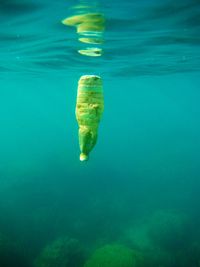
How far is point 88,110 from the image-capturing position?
4.52m

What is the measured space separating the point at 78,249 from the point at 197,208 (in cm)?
1314

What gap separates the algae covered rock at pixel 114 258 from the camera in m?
16.6

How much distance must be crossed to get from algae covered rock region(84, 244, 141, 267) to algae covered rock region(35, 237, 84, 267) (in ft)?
2.46

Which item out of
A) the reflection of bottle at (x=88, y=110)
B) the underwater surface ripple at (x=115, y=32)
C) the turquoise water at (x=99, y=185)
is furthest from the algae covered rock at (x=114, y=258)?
the reflection of bottle at (x=88, y=110)

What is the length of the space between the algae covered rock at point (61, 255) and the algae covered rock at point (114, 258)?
0.75m

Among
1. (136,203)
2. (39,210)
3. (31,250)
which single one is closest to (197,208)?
(136,203)

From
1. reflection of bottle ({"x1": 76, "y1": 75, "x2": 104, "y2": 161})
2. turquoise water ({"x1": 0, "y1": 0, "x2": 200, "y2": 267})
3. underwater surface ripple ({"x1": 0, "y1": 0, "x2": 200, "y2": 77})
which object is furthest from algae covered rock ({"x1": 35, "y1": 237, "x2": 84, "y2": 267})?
reflection of bottle ({"x1": 76, "y1": 75, "x2": 104, "y2": 161})

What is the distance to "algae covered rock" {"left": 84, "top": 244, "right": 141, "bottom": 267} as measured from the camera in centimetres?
1662

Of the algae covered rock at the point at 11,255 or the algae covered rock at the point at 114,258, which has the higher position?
the algae covered rock at the point at 11,255

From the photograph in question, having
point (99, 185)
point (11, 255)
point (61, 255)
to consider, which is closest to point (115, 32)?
point (61, 255)

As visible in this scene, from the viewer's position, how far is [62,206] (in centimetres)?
2600

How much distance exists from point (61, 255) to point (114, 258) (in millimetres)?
2744

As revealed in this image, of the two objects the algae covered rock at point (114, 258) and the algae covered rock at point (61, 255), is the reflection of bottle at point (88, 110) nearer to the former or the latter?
the algae covered rock at point (114, 258)

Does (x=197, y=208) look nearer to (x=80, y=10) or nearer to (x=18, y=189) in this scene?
(x=18, y=189)
